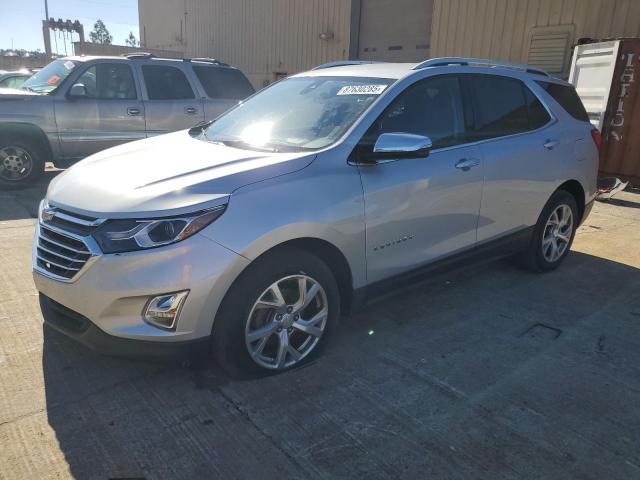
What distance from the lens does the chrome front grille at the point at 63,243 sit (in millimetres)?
2535

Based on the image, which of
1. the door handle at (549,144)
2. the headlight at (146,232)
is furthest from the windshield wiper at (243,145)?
the door handle at (549,144)

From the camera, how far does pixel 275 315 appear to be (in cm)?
287

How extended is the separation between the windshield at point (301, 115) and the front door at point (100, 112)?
4297mm

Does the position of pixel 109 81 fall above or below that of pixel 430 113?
below

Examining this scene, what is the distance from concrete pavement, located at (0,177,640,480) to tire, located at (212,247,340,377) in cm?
12

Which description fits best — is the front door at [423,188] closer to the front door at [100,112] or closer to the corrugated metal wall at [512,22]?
the front door at [100,112]

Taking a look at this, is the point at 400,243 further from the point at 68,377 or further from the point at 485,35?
the point at 485,35

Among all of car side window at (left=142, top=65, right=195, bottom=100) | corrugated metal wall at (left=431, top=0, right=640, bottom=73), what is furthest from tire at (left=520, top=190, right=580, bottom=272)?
corrugated metal wall at (left=431, top=0, right=640, bottom=73)

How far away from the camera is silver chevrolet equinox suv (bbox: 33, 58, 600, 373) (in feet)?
8.17

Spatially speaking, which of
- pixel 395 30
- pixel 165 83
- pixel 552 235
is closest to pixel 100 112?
pixel 165 83

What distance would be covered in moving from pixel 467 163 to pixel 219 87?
575cm

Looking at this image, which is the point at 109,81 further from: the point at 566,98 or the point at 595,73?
the point at 595,73

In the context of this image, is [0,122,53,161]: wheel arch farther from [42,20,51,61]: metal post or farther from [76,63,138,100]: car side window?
[42,20,51,61]: metal post

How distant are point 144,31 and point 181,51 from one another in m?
5.38
